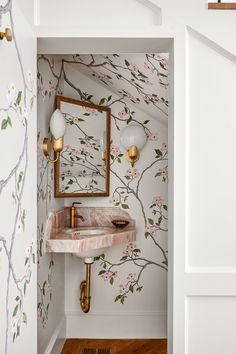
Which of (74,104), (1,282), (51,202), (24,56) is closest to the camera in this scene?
(1,282)

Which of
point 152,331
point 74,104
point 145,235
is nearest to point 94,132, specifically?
point 74,104

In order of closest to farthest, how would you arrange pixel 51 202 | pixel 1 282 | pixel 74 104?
1. pixel 1 282
2. pixel 51 202
3. pixel 74 104

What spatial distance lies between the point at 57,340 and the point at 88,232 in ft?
2.75

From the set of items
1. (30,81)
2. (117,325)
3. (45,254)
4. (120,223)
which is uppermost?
(30,81)

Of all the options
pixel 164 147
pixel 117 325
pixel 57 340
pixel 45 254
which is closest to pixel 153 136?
pixel 164 147

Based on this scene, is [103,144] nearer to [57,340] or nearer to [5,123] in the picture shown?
[57,340]

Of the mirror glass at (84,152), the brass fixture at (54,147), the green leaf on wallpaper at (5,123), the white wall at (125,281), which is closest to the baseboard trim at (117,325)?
the white wall at (125,281)

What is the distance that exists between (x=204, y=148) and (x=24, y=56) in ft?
2.96

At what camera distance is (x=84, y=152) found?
3.39 metres

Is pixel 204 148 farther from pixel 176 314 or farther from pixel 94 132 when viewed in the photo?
pixel 94 132

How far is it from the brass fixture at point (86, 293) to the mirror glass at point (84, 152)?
621 mm

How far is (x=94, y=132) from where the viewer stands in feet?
11.3

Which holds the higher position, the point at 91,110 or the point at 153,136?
the point at 91,110

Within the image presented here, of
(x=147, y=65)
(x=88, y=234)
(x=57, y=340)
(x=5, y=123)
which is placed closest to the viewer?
(x=5, y=123)
